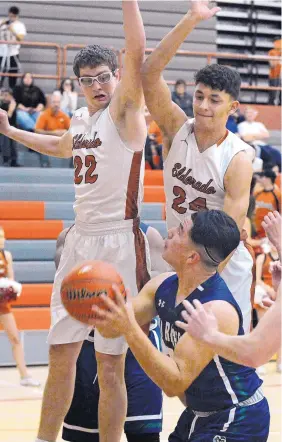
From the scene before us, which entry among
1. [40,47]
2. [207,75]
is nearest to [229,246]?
[207,75]

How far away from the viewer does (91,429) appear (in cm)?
468

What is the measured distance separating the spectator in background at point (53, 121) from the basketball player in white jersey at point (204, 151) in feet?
21.8

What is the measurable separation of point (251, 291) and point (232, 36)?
37.1ft

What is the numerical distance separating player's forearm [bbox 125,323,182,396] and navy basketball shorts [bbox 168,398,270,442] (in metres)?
0.34

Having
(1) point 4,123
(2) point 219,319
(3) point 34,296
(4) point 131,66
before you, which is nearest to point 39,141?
(1) point 4,123

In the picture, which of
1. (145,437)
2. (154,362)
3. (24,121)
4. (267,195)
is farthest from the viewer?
(24,121)

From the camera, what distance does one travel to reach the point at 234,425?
11.7 ft

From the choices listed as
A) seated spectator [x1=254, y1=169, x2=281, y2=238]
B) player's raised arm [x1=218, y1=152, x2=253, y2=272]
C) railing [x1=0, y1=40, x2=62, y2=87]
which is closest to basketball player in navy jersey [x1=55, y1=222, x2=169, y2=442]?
player's raised arm [x1=218, y1=152, x2=253, y2=272]

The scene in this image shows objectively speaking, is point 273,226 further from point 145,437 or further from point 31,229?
point 31,229

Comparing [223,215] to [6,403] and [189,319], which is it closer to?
[189,319]

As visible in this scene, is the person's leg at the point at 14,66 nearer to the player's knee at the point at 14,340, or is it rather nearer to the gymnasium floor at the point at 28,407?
the gymnasium floor at the point at 28,407

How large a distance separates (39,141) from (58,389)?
1.36 metres

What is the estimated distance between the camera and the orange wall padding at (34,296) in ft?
29.9

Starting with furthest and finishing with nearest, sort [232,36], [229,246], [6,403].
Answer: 1. [232,36]
2. [6,403]
3. [229,246]
